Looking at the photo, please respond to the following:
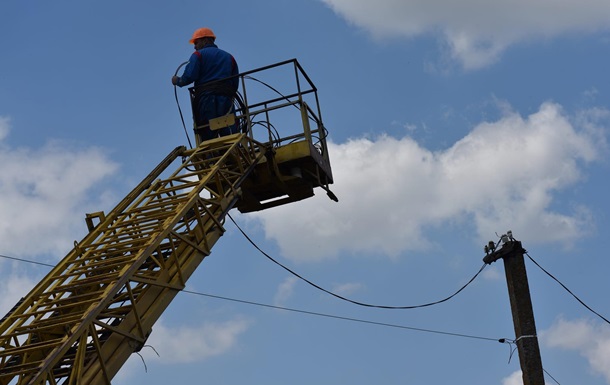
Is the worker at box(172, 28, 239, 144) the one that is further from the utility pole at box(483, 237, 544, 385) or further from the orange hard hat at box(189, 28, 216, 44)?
the utility pole at box(483, 237, 544, 385)

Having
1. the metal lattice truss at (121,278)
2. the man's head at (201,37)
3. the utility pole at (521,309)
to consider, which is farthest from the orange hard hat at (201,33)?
the utility pole at (521,309)

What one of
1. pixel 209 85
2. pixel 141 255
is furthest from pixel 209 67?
pixel 141 255

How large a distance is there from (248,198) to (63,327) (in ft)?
20.2

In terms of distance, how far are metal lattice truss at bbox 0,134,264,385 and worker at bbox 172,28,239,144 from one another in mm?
1513

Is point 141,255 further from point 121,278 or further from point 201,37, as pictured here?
point 201,37

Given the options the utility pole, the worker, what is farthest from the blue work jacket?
the utility pole

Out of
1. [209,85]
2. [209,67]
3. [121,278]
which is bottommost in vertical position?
[121,278]

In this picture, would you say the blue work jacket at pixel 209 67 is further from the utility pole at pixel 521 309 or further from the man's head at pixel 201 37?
the utility pole at pixel 521 309

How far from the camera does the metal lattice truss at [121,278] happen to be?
11273 millimetres

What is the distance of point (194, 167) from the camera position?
15.5m

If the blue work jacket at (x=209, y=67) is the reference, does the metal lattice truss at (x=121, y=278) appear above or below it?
below

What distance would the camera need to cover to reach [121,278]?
11.9 meters

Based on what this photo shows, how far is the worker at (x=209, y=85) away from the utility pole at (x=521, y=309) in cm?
531

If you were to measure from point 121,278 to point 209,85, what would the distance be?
6.21 m
